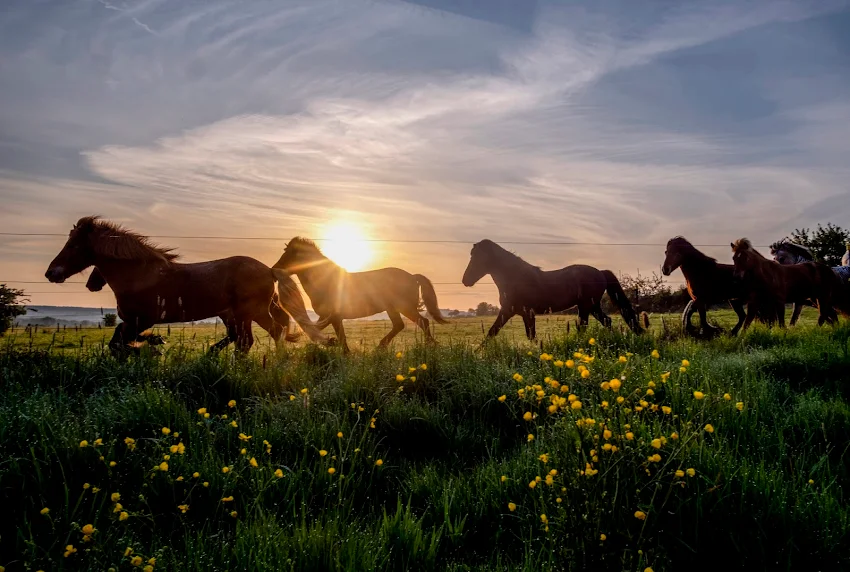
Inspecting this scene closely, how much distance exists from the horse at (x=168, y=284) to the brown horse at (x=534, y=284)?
13.7ft

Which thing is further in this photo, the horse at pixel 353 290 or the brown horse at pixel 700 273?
the brown horse at pixel 700 273

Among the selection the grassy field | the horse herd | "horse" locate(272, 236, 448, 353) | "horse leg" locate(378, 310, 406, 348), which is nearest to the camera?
the grassy field

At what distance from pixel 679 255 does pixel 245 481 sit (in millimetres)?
10888

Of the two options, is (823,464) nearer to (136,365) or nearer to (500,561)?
(500,561)

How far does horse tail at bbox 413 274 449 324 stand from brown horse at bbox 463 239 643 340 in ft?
2.48

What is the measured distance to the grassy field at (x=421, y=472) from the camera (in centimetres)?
340

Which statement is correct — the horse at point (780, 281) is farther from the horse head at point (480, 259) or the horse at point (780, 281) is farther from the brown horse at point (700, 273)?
the horse head at point (480, 259)

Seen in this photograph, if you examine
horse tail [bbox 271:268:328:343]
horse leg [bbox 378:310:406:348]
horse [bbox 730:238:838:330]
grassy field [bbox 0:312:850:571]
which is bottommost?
grassy field [bbox 0:312:850:571]

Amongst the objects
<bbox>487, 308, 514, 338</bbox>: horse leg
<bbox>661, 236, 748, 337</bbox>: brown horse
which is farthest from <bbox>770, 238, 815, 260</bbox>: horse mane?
<bbox>487, 308, 514, 338</bbox>: horse leg

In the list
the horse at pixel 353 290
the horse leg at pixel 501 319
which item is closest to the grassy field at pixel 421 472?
the horse leg at pixel 501 319

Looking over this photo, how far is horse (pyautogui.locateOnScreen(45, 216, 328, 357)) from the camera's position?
32.8 feet

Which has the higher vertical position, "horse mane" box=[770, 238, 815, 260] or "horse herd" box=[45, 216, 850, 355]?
"horse mane" box=[770, 238, 815, 260]

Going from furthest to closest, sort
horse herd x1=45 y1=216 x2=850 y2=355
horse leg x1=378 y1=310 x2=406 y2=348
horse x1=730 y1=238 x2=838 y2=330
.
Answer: horse leg x1=378 y1=310 x2=406 y2=348
horse x1=730 y1=238 x2=838 y2=330
horse herd x1=45 y1=216 x2=850 y2=355

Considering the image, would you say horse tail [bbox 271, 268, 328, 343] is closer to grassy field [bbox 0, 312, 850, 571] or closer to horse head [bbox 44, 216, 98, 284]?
horse head [bbox 44, 216, 98, 284]
